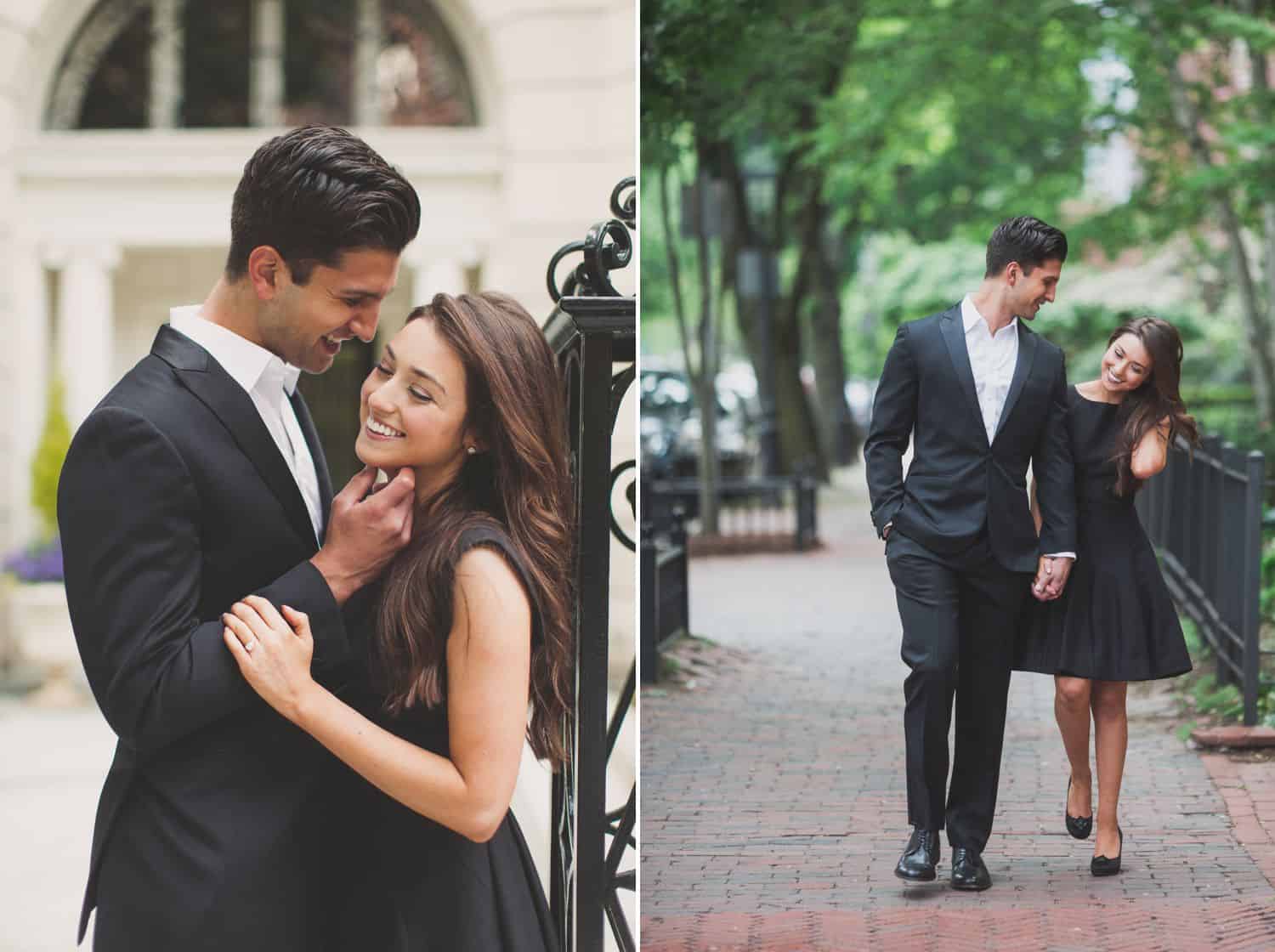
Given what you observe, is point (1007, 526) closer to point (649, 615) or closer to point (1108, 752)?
point (1108, 752)

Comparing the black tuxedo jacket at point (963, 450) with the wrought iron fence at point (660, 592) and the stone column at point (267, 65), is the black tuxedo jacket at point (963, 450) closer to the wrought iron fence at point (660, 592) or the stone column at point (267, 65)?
the wrought iron fence at point (660, 592)

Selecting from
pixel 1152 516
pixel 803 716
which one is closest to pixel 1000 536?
pixel 803 716

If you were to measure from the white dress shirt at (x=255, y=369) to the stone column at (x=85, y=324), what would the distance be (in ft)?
31.6

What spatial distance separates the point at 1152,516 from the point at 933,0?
16.2ft

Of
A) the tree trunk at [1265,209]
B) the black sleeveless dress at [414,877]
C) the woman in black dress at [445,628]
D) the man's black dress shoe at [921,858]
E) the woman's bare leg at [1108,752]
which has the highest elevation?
the tree trunk at [1265,209]

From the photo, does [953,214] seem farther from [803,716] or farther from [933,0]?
[803,716]

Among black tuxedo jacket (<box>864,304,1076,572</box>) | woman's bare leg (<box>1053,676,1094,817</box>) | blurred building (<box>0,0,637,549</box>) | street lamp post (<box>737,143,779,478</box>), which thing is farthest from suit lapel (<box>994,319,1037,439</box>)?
street lamp post (<box>737,143,779,478</box>)

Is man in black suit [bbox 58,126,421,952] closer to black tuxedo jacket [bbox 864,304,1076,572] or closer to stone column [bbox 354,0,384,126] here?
black tuxedo jacket [bbox 864,304,1076,572]

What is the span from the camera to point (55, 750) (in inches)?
331

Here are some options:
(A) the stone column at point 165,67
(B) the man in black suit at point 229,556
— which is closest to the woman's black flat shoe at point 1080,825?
(B) the man in black suit at point 229,556

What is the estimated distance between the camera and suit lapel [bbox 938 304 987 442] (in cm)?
461

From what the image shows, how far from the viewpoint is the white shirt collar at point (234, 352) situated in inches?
99.8

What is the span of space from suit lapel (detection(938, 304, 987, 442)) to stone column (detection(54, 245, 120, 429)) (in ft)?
27.7

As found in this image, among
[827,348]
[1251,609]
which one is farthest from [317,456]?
[827,348]
